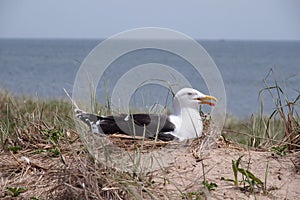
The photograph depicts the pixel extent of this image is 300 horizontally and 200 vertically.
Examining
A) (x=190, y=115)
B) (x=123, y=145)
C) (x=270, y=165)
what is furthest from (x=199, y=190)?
(x=190, y=115)

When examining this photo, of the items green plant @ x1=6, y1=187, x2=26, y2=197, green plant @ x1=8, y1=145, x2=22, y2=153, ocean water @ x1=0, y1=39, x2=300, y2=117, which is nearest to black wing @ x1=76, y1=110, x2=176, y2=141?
ocean water @ x1=0, y1=39, x2=300, y2=117

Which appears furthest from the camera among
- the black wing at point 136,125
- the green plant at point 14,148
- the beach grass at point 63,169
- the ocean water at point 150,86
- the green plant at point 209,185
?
the ocean water at point 150,86

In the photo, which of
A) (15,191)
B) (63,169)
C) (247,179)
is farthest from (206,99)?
(15,191)

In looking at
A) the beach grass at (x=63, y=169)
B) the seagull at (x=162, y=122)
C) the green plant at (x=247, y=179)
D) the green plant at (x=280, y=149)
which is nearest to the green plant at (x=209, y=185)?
the beach grass at (x=63, y=169)

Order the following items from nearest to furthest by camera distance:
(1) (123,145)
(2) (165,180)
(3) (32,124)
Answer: (2) (165,180) → (1) (123,145) → (3) (32,124)

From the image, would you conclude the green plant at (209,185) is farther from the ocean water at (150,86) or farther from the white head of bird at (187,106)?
the ocean water at (150,86)

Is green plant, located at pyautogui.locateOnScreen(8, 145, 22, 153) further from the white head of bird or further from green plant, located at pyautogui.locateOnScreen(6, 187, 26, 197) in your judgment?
the white head of bird

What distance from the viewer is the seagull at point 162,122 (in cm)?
423

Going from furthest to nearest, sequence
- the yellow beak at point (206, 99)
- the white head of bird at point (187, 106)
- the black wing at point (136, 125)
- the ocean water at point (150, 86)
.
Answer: the ocean water at point (150, 86) → the yellow beak at point (206, 99) → the white head of bird at point (187, 106) → the black wing at point (136, 125)

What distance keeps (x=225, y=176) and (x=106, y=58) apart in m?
1.60

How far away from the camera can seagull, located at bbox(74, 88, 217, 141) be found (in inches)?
167

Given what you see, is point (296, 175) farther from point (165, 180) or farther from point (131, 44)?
point (131, 44)

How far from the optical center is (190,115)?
4.47 metres

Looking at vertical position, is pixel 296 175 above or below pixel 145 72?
below
